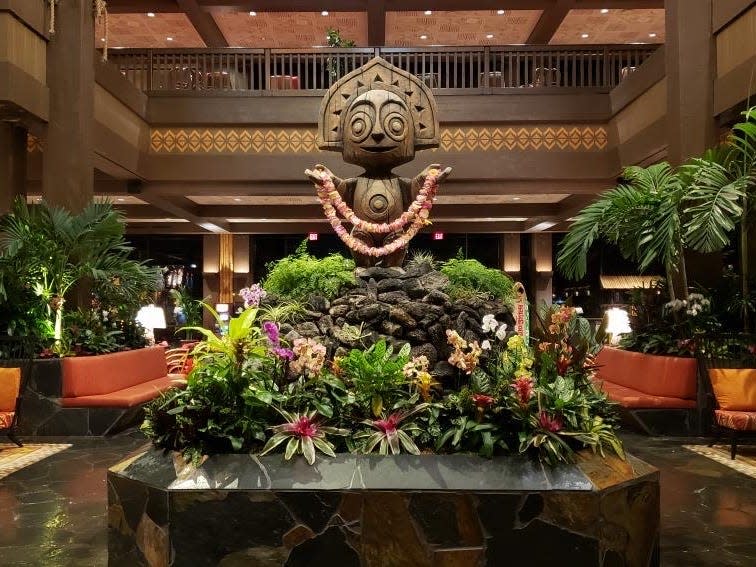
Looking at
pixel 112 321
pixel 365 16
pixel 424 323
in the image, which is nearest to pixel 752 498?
pixel 424 323

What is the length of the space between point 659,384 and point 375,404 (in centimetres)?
386

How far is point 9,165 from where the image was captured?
768 cm

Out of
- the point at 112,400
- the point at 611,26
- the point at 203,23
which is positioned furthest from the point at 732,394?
the point at 203,23

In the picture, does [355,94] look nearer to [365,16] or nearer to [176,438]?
[176,438]

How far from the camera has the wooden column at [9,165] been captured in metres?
7.63

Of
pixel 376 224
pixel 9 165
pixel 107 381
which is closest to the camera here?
pixel 376 224

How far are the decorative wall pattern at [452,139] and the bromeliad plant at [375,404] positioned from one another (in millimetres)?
6554

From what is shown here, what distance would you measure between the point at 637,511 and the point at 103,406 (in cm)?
497

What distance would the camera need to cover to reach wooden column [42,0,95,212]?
7.25 meters

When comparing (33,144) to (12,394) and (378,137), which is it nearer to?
(12,394)

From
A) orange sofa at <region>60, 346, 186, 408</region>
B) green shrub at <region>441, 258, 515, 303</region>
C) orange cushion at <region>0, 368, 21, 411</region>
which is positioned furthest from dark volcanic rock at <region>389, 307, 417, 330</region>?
orange cushion at <region>0, 368, 21, 411</region>

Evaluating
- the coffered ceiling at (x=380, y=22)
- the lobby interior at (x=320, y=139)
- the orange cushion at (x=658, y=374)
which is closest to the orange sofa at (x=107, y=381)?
the lobby interior at (x=320, y=139)

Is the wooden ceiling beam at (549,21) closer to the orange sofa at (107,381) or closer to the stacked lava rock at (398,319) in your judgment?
the stacked lava rock at (398,319)

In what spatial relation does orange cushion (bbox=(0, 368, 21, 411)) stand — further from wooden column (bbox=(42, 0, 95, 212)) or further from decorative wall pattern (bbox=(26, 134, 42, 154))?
decorative wall pattern (bbox=(26, 134, 42, 154))
